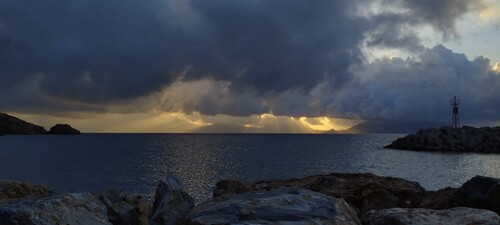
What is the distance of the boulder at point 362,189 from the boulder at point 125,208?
371 cm

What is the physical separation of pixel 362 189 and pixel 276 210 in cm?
1027

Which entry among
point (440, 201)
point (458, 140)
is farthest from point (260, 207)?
point (458, 140)

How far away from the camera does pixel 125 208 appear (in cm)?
1367

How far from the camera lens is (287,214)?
7.62 m

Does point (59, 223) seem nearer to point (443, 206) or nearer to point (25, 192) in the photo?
point (25, 192)

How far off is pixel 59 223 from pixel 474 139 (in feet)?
501

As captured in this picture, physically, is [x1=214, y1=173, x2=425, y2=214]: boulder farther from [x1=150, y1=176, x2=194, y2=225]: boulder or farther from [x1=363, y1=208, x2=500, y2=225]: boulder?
[x1=363, y1=208, x2=500, y2=225]: boulder

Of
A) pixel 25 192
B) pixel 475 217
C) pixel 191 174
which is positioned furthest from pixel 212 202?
pixel 191 174

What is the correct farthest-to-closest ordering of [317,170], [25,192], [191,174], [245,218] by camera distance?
[317,170] < [191,174] < [25,192] < [245,218]

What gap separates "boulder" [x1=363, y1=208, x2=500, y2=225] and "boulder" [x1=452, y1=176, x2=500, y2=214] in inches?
137

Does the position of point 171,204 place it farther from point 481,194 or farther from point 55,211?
point 481,194

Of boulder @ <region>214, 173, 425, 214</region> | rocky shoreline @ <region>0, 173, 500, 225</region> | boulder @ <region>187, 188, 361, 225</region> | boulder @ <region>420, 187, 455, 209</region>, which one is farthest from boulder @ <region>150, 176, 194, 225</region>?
boulder @ <region>420, 187, 455, 209</region>

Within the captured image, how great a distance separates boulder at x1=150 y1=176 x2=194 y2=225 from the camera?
1160cm

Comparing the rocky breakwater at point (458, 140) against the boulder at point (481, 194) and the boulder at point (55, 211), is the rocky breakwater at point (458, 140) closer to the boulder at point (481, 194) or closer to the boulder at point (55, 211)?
the boulder at point (481, 194)
